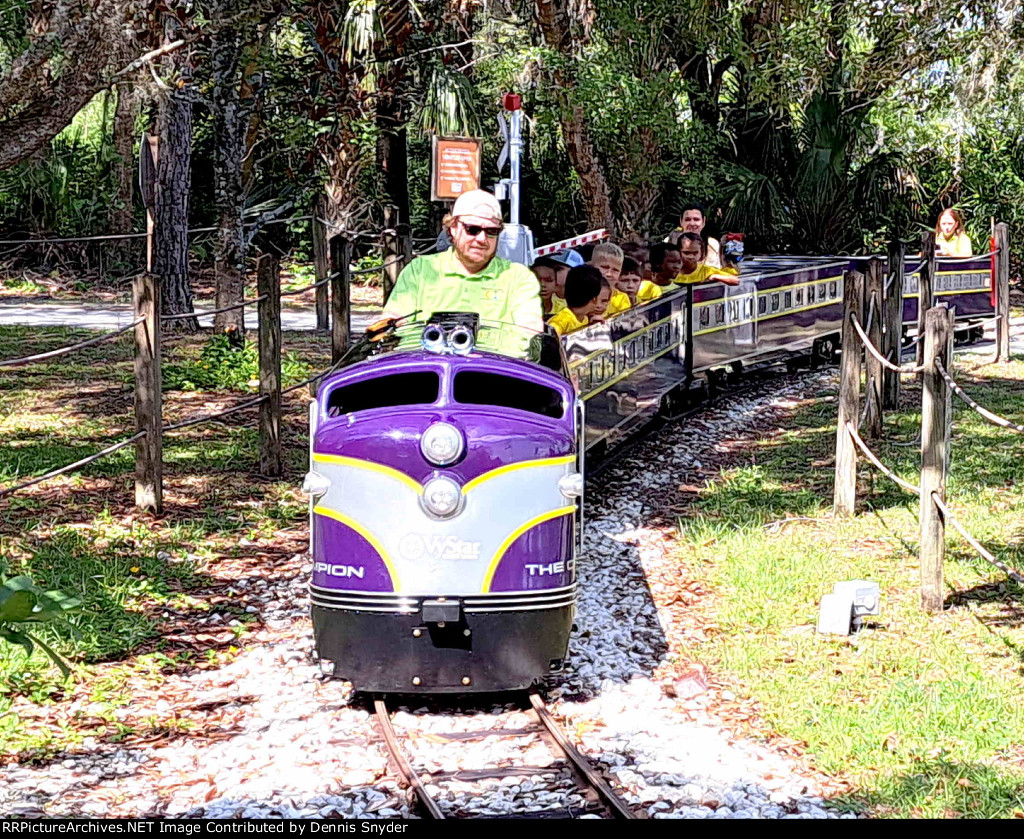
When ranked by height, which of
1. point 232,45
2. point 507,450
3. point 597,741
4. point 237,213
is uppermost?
point 232,45

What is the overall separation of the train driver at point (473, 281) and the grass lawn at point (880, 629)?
2.14m

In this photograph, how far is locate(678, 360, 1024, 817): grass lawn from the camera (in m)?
6.13

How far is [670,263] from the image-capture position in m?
14.7

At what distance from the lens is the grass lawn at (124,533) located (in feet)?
23.5

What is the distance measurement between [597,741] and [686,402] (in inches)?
361

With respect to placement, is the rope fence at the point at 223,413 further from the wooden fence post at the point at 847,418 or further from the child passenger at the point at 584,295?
the wooden fence post at the point at 847,418

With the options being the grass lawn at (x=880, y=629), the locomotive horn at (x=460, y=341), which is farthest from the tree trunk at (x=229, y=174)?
the locomotive horn at (x=460, y=341)

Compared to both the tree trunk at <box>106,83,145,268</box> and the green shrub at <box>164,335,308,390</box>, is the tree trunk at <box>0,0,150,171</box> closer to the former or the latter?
the green shrub at <box>164,335,308,390</box>

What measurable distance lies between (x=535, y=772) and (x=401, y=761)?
567 mm

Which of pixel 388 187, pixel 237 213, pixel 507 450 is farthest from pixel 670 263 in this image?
pixel 388 187

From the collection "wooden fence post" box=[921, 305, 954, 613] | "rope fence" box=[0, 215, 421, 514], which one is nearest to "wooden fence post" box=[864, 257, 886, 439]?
"wooden fence post" box=[921, 305, 954, 613]

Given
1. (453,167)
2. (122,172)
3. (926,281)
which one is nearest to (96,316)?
(122,172)

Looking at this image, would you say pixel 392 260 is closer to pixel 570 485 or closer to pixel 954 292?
pixel 570 485

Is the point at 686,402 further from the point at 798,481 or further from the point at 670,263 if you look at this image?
the point at 798,481
